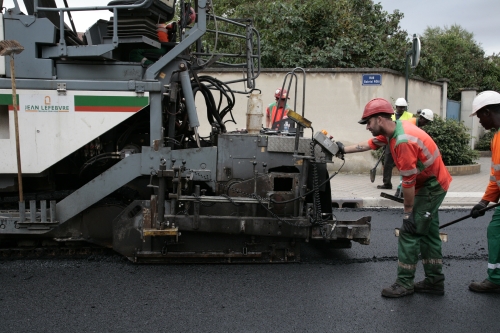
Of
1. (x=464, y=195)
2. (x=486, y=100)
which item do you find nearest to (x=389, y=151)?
(x=464, y=195)

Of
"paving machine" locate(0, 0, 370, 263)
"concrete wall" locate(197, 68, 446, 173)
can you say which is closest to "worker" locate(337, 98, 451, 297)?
"paving machine" locate(0, 0, 370, 263)

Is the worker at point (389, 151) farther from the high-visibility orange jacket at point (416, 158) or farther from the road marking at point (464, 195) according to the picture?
the high-visibility orange jacket at point (416, 158)

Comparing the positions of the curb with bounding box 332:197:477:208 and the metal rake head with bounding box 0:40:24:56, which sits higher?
the metal rake head with bounding box 0:40:24:56

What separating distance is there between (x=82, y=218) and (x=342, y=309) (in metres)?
2.46

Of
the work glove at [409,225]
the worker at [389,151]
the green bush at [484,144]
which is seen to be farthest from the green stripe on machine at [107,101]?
the green bush at [484,144]

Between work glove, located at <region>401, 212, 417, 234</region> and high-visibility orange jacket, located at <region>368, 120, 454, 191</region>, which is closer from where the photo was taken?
high-visibility orange jacket, located at <region>368, 120, 454, 191</region>

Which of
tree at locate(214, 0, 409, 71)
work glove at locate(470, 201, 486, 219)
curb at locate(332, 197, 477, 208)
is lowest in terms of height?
curb at locate(332, 197, 477, 208)

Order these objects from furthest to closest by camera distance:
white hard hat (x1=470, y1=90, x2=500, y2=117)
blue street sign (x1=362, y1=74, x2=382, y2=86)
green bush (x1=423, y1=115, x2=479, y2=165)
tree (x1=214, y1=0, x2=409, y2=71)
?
tree (x1=214, y1=0, x2=409, y2=71), green bush (x1=423, y1=115, x2=479, y2=165), blue street sign (x1=362, y1=74, x2=382, y2=86), white hard hat (x1=470, y1=90, x2=500, y2=117)

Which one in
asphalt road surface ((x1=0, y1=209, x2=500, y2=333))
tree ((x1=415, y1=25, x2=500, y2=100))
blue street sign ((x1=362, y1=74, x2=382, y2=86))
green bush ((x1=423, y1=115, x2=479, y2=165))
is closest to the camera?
asphalt road surface ((x1=0, y1=209, x2=500, y2=333))

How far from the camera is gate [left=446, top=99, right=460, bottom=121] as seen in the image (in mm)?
16109

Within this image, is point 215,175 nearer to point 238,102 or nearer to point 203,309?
point 203,309

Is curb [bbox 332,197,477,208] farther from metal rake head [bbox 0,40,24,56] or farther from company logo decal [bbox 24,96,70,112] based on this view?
metal rake head [bbox 0,40,24,56]

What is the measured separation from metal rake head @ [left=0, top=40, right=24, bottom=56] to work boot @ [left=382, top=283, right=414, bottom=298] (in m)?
3.46

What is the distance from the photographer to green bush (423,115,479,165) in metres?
11.5
